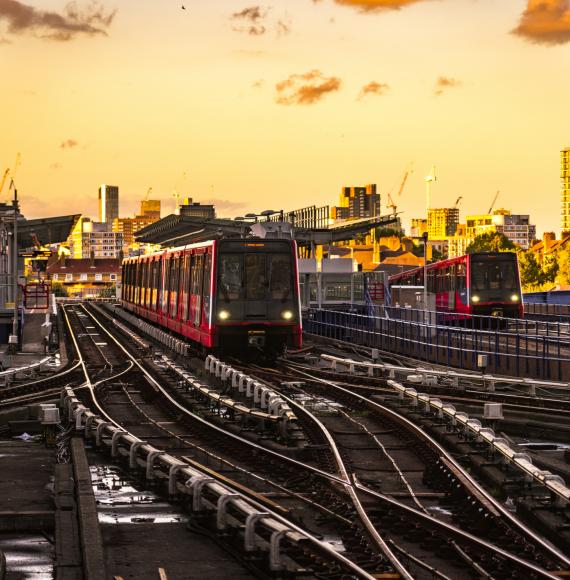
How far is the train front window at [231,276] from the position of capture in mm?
34031

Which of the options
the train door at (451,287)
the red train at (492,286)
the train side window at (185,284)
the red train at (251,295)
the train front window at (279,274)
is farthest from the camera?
the train door at (451,287)

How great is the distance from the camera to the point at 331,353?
143 feet

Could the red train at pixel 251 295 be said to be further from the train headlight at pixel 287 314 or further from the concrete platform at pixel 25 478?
the concrete platform at pixel 25 478

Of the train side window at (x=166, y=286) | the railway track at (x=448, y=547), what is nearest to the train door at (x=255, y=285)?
the train side window at (x=166, y=286)

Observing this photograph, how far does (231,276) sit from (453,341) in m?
9.51

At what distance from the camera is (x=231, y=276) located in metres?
34.1

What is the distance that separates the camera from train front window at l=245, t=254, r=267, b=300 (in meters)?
34.1

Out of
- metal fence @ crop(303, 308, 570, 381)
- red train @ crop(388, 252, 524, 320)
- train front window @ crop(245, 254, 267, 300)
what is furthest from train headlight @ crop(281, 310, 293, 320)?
red train @ crop(388, 252, 524, 320)

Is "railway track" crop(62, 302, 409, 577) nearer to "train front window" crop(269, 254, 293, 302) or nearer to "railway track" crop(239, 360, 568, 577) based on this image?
"railway track" crop(239, 360, 568, 577)

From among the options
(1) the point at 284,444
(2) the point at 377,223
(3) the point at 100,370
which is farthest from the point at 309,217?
(1) the point at 284,444

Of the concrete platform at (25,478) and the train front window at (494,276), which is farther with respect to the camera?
the train front window at (494,276)

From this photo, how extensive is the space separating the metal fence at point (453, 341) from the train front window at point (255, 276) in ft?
18.5

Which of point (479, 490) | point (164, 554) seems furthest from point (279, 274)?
point (164, 554)

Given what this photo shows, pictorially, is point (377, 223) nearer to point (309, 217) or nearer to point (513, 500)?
point (309, 217)
